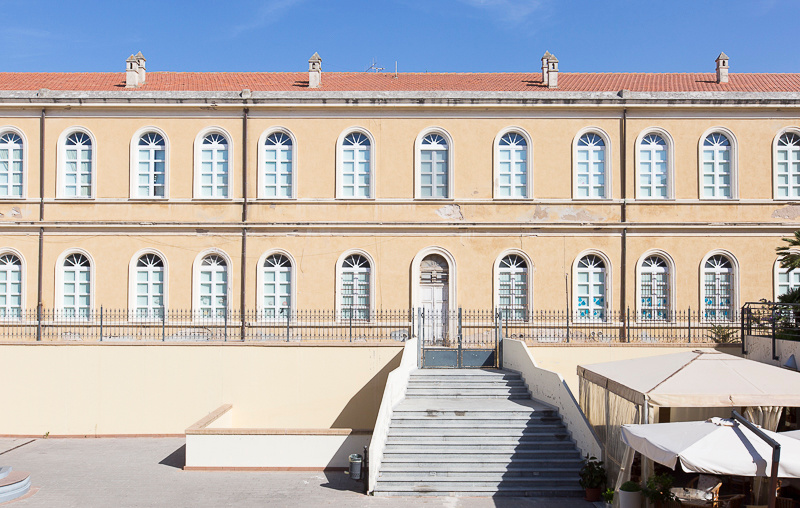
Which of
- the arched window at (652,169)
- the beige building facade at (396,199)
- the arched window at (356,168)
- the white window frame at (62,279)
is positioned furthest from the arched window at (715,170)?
the white window frame at (62,279)

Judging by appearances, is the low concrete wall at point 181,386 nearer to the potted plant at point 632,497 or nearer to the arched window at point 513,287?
the arched window at point 513,287

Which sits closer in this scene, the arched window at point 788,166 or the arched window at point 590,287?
the arched window at point 590,287

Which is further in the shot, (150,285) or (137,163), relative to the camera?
(137,163)

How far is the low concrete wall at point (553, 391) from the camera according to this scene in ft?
42.7

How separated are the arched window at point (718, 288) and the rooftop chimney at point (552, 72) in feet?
22.9

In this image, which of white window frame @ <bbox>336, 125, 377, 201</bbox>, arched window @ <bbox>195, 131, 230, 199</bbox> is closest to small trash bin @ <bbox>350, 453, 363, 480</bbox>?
white window frame @ <bbox>336, 125, 377, 201</bbox>

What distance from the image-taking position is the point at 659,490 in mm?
10117

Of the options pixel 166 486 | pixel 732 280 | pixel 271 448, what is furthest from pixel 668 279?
pixel 166 486

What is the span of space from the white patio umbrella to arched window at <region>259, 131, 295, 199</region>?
13.8m

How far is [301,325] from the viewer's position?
20000 mm

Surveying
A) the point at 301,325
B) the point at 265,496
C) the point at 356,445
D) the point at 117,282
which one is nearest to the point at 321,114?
the point at 301,325

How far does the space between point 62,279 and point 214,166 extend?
5.40 m

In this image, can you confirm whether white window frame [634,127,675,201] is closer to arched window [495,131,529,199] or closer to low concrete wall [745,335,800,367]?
arched window [495,131,529,199]

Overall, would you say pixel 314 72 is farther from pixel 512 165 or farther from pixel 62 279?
pixel 62 279
